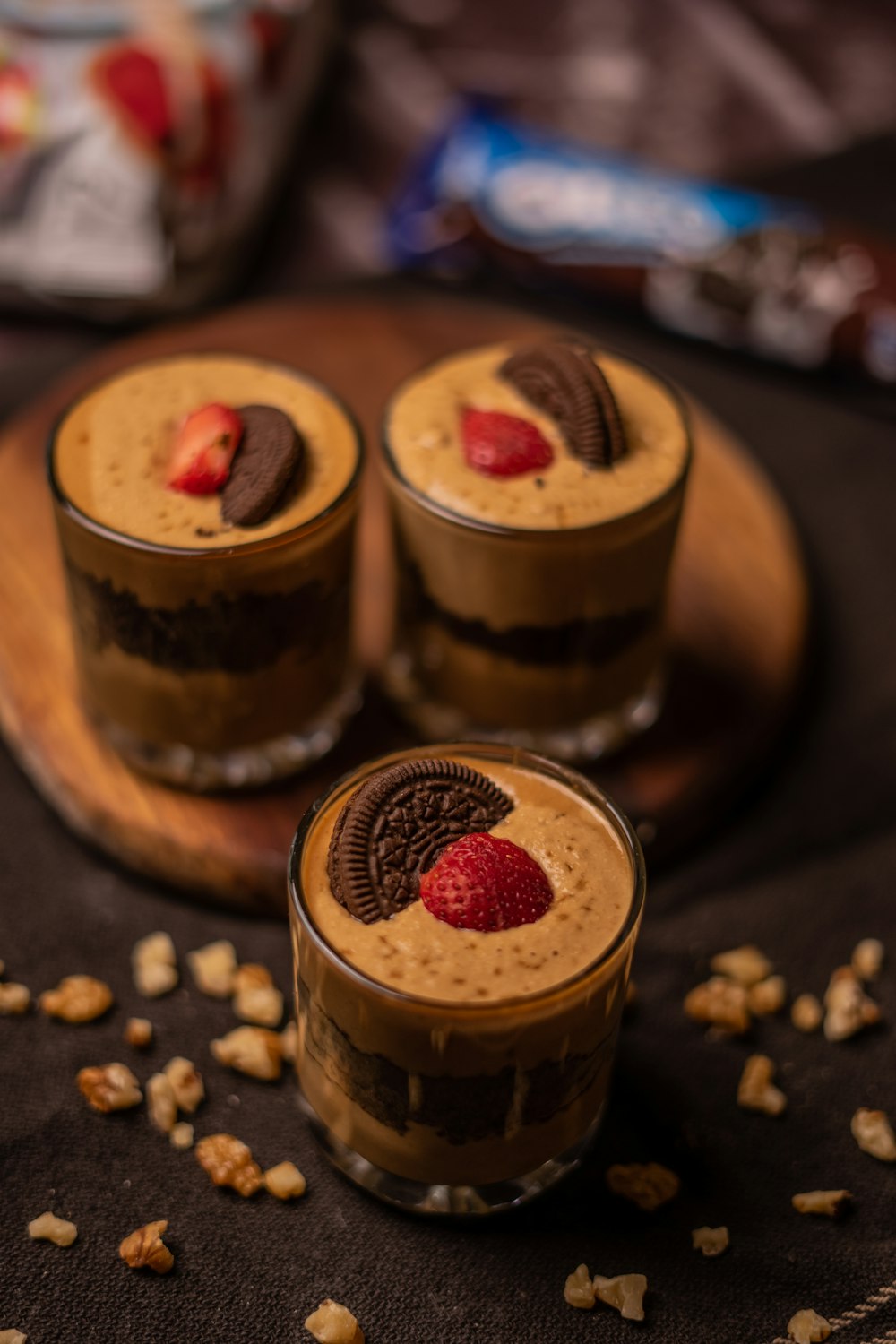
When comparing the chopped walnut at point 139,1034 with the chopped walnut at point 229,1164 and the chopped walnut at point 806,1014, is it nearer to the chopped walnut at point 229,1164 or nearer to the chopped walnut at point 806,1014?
the chopped walnut at point 229,1164

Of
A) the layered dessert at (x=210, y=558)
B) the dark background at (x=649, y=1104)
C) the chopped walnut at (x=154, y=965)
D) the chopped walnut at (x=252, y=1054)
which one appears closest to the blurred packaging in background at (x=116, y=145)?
the dark background at (x=649, y=1104)

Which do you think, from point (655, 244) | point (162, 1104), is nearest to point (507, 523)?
point (162, 1104)

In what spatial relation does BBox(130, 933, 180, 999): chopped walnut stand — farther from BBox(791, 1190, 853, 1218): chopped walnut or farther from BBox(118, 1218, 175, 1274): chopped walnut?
BBox(791, 1190, 853, 1218): chopped walnut

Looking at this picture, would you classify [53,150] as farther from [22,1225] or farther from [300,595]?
[22,1225]

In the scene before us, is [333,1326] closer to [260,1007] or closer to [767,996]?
[260,1007]

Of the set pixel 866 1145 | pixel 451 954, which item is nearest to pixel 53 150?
pixel 451 954

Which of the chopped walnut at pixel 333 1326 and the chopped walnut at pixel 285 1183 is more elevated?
the chopped walnut at pixel 333 1326
